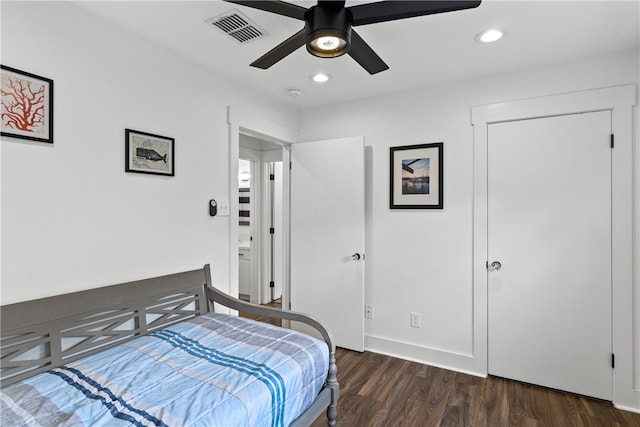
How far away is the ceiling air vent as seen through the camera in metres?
1.85

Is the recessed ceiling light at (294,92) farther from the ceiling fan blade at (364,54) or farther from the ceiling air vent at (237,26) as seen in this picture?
the ceiling fan blade at (364,54)

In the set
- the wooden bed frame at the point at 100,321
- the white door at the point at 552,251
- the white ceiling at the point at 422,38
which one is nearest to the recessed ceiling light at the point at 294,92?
the white ceiling at the point at 422,38

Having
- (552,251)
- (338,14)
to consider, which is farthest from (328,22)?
(552,251)

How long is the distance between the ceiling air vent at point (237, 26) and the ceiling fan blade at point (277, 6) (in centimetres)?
54

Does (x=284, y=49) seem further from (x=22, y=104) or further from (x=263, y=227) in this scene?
(x=263, y=227)

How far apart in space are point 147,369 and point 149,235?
34.4 inches

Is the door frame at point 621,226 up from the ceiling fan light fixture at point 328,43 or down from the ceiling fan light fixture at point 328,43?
down

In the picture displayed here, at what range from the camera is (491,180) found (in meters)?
2.63

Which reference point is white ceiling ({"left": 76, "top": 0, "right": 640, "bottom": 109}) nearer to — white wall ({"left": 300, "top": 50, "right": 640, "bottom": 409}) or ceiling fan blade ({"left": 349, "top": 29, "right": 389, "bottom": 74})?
white wall ({"left": 300, "top": 50, "right": 640, "bottom": 409})

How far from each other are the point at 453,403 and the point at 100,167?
9.11 ft

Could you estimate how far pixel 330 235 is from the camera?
3.24 metres

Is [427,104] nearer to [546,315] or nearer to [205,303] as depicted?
[546,315]

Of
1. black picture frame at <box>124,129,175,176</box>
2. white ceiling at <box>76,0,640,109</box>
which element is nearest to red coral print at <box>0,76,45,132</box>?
black picture frame at <box>124,129,175,176</box>

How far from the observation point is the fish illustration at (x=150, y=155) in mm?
2052
